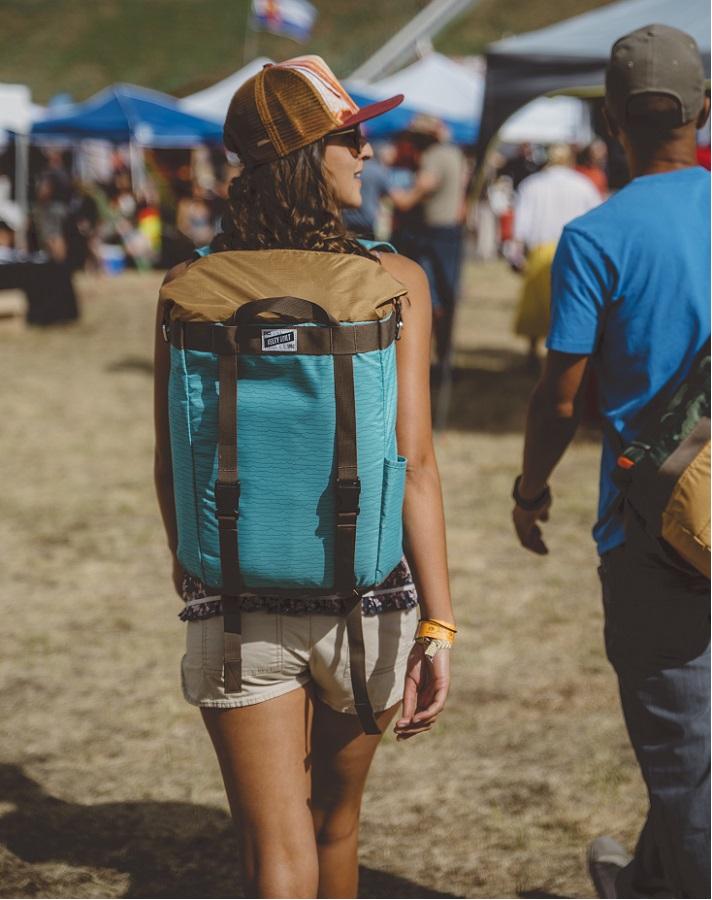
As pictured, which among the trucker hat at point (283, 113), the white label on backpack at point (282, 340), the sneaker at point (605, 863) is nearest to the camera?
the white label on backpack at point (282, 340)

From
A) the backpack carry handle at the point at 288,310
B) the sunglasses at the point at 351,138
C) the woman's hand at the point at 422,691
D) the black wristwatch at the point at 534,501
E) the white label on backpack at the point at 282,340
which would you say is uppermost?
the sunglasses at the point at 351,138

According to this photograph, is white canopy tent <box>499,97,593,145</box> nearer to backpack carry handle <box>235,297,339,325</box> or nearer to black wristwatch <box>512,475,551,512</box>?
black wristwatch <box>512,475,551,512</box>

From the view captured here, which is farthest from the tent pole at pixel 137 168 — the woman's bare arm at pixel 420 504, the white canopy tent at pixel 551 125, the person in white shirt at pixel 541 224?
the woman's bare arm at pixel 420 504

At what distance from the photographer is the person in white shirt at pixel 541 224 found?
9414mm

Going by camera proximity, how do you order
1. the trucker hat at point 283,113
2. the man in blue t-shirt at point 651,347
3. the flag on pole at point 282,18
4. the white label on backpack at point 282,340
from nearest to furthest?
the white label on backpack at point 282,340 < the trucker hat at point 283,113 < the man in blue t-shirt at point 651,347 < the flag on pole at point 282,18

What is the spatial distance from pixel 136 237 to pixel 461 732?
55.4ft

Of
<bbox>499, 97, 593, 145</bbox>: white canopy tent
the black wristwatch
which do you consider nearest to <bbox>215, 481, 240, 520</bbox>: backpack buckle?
the black wristwatch

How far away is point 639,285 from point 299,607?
93cm

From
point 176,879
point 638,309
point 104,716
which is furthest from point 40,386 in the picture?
point 638,309

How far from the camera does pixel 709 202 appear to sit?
7.48 feet

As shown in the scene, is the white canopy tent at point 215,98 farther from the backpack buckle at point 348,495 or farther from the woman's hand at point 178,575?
the backpack buckle at point 348,495

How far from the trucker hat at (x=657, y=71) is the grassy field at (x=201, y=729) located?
6.47 ft

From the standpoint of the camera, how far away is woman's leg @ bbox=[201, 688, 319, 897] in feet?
6.30

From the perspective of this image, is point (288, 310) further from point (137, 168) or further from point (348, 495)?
point (137, 168)
